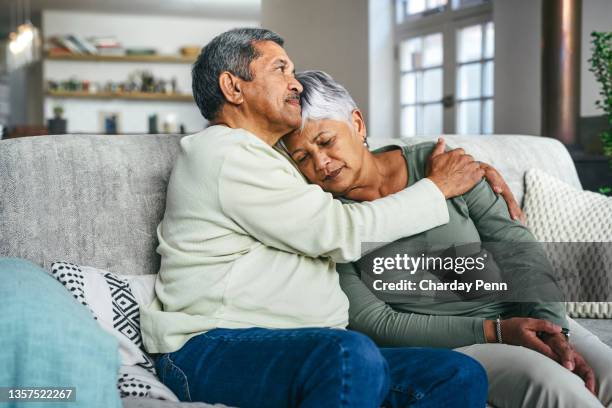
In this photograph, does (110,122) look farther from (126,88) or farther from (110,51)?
(110,51)

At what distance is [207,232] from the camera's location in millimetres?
1415

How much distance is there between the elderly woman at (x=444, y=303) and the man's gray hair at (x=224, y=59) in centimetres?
14

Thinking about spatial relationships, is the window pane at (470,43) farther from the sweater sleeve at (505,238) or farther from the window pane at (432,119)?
the sweater sleeve at (505,238)

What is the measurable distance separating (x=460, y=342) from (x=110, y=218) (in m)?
0.85

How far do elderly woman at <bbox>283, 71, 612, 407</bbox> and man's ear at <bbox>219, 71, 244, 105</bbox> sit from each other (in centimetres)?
14

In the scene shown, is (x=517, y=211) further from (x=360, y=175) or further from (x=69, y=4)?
(x=69, y=4)

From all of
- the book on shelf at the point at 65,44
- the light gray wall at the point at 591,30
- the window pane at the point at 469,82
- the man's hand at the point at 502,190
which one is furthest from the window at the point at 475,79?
the book on shelf at the point at 65,44

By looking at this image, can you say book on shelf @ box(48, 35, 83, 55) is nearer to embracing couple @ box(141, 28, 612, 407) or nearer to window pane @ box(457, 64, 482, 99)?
window pane @ box(457, 64, 482, 99)

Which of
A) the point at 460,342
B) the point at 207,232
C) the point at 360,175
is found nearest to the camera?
the point at 207,232

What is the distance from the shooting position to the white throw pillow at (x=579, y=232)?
2.02 metres

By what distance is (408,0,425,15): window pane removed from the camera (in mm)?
6195

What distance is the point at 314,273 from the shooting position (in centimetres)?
147

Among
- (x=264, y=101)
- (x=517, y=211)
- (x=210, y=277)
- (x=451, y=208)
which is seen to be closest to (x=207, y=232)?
(x=210, y=277)

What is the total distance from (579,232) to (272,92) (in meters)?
1.01
